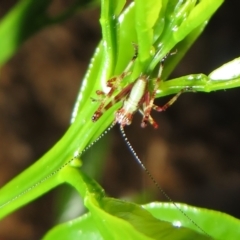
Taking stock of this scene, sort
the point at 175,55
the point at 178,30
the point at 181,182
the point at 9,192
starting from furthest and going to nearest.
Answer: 1. the point at 181,182
2. the point at 175,55
3. the point at 9,192
4. the point at 178,30

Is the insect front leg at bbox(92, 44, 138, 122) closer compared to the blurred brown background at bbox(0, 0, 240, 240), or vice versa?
the insect front leg at bbox(92, 44, 138, 122)

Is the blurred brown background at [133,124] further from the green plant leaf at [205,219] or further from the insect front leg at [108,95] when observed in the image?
the insect front leg at [108,95]

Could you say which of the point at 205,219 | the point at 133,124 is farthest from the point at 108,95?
the point at 133,124

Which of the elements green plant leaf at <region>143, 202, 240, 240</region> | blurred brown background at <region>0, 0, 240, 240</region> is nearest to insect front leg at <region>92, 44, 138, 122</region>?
green plant leaf at <region>143, 202, 240, 240</region>

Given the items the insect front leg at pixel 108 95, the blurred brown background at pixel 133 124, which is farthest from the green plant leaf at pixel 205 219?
the blurred brown background at pixel 133 124

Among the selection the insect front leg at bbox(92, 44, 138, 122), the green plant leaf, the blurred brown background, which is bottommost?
the green plant leaf

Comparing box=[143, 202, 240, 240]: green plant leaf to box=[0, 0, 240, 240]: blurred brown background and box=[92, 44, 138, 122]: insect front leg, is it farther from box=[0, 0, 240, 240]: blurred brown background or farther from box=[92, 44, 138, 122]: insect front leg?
box=[0, 0, 240, 240]: blurred brown background

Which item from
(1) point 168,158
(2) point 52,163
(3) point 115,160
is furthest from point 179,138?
(2) point 52,163

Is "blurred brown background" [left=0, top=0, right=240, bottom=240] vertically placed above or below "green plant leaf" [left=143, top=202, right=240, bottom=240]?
above

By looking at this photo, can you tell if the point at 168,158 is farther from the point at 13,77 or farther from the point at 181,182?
the point at 13,77
